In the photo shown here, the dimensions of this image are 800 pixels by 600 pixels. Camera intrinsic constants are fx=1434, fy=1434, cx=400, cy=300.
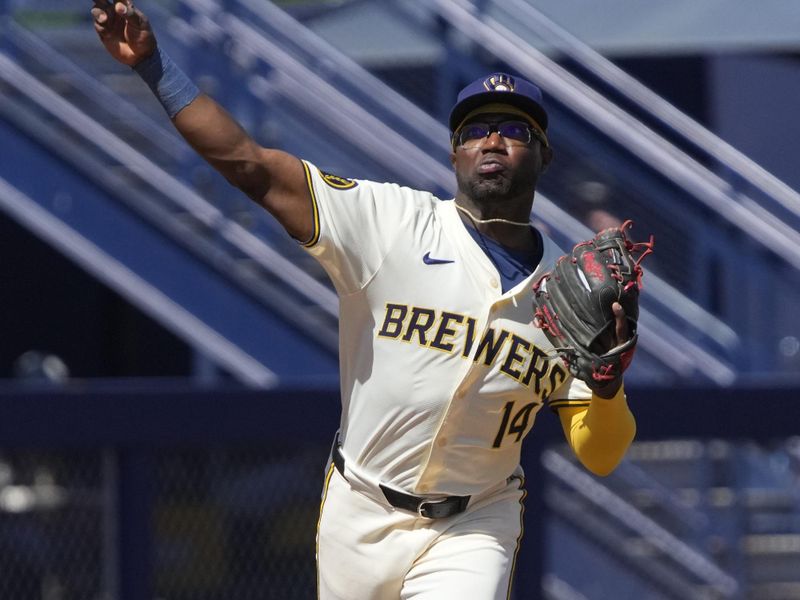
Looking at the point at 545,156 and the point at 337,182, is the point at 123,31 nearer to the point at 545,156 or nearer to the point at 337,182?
the point at 337,182

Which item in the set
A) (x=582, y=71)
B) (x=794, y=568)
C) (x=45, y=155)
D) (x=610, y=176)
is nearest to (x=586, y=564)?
(x=794, y=568)

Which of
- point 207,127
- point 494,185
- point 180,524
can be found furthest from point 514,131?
point 180,524

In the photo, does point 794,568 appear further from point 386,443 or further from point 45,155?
point 45,155

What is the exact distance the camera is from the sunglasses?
3.46 meters

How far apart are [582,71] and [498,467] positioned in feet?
18.0

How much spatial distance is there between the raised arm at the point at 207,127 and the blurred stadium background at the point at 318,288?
2.06 meters

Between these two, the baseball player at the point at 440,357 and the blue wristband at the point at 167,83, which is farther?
the baseball player at the point at 440,357

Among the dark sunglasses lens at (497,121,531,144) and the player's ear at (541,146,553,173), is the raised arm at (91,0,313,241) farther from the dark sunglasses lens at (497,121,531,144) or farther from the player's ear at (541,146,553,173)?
the player's ear at (541,146,553,173)

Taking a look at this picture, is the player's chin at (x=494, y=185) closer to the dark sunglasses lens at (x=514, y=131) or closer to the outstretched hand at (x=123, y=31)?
the dark sunglasses lens at (x=514, y=131)

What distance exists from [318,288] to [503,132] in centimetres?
339

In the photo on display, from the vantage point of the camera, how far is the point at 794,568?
5727 millimetres

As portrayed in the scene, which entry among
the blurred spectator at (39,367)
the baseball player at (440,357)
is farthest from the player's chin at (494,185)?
the blurred spectator at (39,367)

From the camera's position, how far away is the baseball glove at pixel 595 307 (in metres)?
3.22

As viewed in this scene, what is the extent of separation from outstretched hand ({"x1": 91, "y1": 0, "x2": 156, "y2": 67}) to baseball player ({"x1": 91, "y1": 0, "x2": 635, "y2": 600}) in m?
0.37
